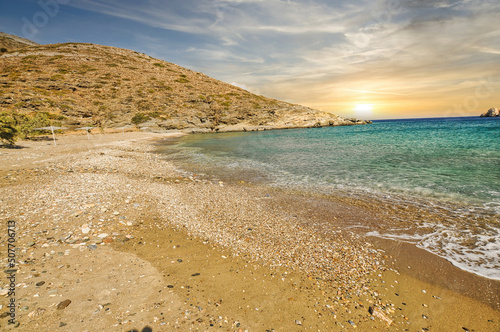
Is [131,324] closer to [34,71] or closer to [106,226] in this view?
[106,226]

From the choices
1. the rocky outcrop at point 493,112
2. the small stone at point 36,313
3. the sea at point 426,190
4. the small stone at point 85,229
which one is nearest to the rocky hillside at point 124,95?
the sea at point 426,190

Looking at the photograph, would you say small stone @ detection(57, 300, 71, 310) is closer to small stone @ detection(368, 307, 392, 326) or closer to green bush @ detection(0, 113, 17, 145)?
small stone @ detection(368, 307, 392, 326)

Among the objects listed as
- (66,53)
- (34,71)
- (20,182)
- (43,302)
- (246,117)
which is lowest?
(43,302)

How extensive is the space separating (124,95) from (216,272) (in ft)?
286

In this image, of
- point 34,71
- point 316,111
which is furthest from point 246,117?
point 34,71

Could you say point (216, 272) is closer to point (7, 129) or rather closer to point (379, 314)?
A: point (379, 314)

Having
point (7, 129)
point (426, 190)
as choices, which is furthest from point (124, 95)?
point (426, 190)

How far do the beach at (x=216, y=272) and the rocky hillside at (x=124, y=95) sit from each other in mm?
64792

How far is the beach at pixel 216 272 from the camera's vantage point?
15.1 ft

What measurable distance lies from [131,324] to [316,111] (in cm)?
10839

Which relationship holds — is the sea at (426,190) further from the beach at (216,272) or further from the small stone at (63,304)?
the small stone at (63,304)

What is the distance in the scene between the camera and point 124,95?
7544 cm

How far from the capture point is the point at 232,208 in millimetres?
10445

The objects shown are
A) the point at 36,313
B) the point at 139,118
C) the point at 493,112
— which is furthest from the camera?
the point at 493,112
